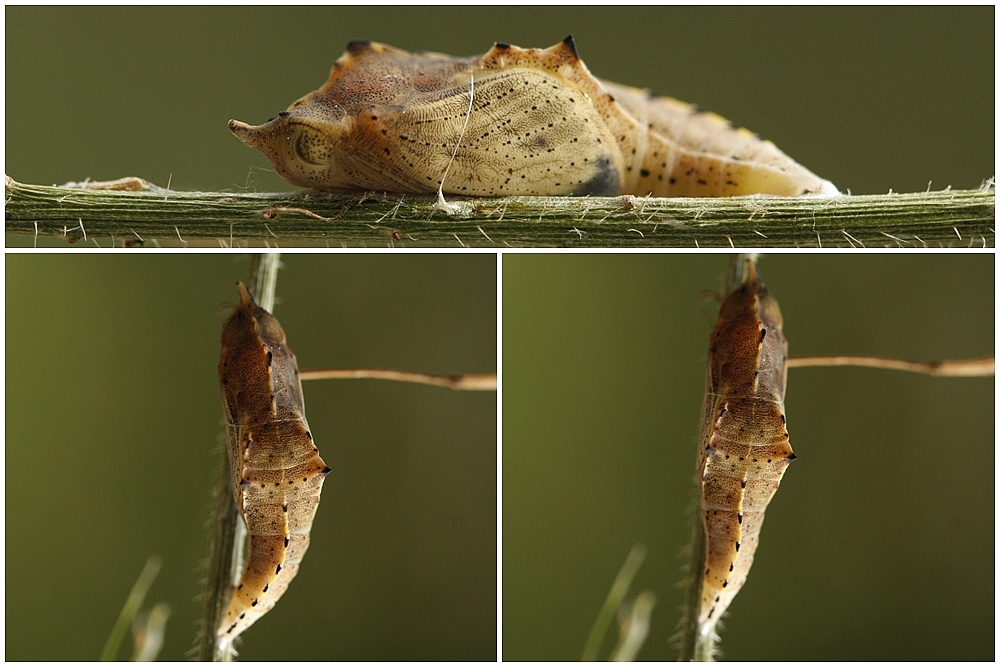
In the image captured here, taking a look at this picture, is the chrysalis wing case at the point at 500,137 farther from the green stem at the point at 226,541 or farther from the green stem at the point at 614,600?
the green stem at the point at 614,600

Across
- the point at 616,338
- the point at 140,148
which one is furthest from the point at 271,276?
the point at 140,148

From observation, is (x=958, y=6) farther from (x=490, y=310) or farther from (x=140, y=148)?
(x=140, y=148)

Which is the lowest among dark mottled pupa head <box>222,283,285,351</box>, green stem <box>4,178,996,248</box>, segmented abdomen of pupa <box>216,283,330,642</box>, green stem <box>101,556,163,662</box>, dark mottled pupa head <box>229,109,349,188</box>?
green stem <box>101,556,163,662</box>

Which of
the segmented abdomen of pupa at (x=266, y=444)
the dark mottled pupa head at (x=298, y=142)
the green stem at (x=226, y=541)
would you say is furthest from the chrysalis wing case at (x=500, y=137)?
the segmented abdomen of pupa at (x=266, y=444)

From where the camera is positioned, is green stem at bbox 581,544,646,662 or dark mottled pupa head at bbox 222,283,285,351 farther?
green stem at bbox 581,544,646,662

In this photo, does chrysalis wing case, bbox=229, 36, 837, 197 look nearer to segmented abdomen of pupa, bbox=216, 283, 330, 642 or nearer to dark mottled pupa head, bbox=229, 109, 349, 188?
dark mottled pupa head, bbox=229, 109, 349, 188

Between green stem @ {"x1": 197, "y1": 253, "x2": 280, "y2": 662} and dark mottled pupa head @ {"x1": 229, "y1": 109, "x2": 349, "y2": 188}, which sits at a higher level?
dark mottled pupa head @ {"x1": 229, "y1": 109, "x2": 349, "y2": 188}

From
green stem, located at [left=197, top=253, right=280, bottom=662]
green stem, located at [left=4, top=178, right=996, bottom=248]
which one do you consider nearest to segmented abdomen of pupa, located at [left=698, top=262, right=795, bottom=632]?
green stem, located at [left=4, top=178, right=996, bottom=248]
